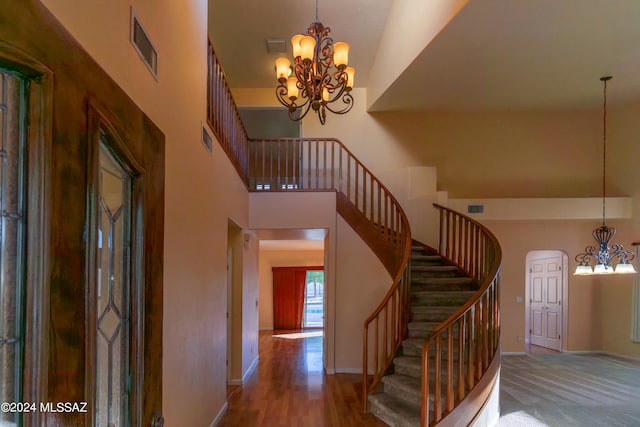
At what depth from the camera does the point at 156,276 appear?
187cm

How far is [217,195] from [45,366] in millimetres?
3056

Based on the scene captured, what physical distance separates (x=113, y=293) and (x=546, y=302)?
9072mm

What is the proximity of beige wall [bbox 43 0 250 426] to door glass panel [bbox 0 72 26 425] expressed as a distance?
519 millimetres

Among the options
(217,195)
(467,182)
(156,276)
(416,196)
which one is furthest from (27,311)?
(467,182)

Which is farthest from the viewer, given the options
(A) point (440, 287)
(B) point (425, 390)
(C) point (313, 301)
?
(C) point (313, 301)

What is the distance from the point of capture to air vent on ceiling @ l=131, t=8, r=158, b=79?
193cm

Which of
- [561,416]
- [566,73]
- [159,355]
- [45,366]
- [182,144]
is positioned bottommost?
[561,416]

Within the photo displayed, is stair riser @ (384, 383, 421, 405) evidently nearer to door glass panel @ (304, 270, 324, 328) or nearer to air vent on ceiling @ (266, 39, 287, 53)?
air vent on ceiling @ (266, 39, 287, 53)

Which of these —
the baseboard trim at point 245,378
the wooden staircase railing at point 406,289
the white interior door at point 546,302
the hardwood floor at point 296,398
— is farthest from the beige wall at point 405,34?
the white interior door at point 546,302

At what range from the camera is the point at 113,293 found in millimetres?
1567

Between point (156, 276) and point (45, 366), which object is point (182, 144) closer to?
point (156, 276)

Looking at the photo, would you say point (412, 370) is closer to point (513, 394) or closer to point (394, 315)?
point (394, 315)

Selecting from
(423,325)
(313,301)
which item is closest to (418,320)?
(423,325)

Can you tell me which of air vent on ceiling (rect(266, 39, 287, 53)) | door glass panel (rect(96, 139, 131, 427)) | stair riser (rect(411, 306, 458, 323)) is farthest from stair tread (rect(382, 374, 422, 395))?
air vent on ceiling (rect(266, 39, 287, 53))
